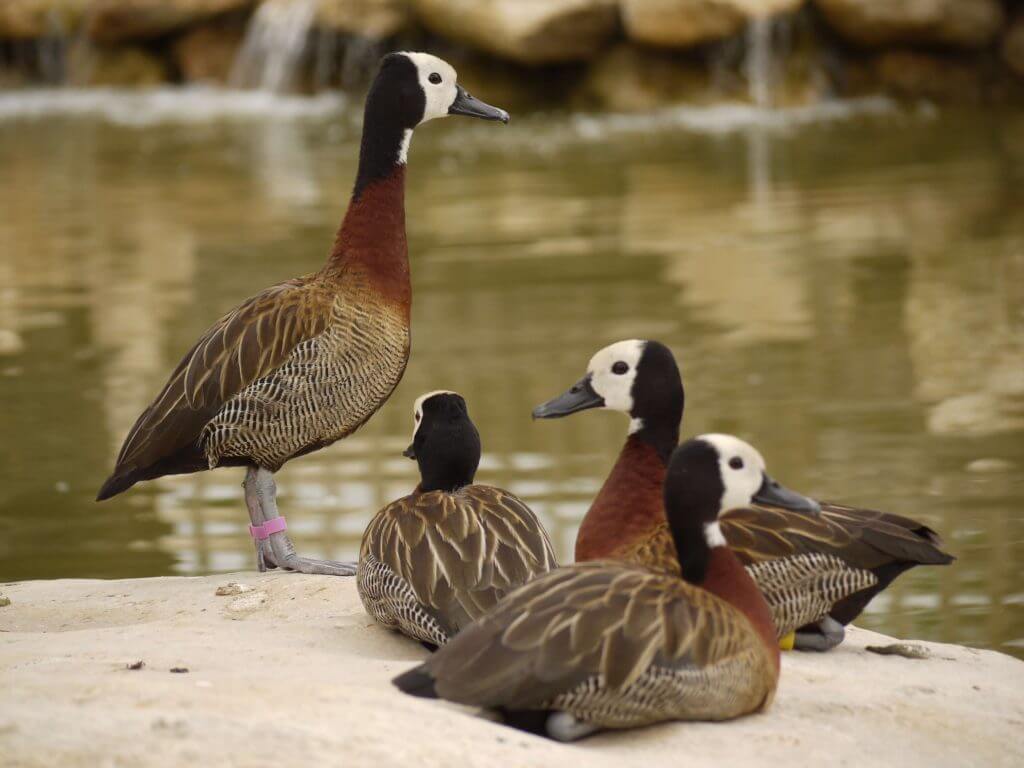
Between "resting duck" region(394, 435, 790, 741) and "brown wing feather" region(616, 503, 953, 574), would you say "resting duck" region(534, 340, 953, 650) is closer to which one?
"brown wing feather" region(616, 503, 953, 574)

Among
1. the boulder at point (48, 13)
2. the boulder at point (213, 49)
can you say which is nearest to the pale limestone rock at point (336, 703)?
the boulder at point (213, 49)

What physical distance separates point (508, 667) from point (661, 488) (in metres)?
1.29

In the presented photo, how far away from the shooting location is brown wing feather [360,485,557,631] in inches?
200

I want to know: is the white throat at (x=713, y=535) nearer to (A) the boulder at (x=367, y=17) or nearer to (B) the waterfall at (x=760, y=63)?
(B) the waterfall at (x=760, y=63)

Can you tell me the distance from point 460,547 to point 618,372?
2.61ft

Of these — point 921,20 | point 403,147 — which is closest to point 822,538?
point 403,147

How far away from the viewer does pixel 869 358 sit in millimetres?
10055

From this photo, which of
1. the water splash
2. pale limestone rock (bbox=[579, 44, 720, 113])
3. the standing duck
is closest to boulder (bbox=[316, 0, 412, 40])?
the water splash

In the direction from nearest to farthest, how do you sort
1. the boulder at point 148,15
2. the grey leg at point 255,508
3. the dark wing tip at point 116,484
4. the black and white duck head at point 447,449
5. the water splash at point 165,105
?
the black and white duck head at point 447,449, the dark wing tip at point 116,484, the grey leg at point 255,508, the water splash at point 165,105, the boulder at point 148,15

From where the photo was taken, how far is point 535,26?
20828 mm

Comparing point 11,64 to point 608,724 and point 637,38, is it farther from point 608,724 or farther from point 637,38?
point 608,724

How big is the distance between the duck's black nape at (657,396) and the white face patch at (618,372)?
2cm

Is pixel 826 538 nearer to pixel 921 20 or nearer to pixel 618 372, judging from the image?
pixel 618 372

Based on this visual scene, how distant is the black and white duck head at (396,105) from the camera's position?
6.74m
